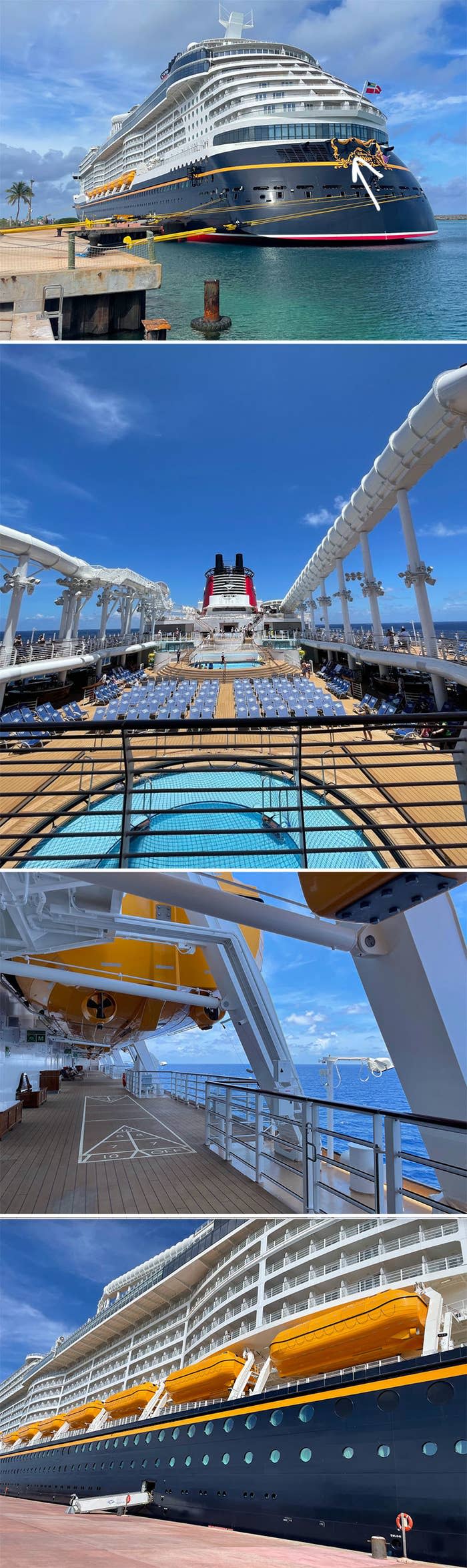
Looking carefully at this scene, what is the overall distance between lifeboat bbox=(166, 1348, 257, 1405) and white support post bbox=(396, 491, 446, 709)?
2.61 metres

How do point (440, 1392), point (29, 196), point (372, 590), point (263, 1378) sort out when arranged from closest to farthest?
point (440, 1392) < point (263, 1378) < point (29, 196) < point (372, 590)

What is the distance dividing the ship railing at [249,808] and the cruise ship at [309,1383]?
0.82 m

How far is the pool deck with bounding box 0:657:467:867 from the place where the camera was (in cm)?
161

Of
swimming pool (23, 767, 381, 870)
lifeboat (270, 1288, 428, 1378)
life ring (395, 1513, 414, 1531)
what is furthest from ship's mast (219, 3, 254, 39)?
life ring (395, 1513, 414, 1531)

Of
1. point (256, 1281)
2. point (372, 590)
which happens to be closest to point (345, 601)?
point (372, 590)

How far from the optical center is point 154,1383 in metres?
3.32

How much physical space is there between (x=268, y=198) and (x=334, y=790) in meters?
2.62

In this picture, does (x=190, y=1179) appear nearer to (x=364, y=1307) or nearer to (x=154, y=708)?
(x=364, y=1307)

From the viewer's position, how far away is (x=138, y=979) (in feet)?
5.36

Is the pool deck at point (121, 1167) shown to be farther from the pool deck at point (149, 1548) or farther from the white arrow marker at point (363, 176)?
the white arrow marker at point (363, 176)

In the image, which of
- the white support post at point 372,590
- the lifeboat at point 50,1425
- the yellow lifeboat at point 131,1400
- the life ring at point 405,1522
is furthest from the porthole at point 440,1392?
the lifeboat at point 50,1425

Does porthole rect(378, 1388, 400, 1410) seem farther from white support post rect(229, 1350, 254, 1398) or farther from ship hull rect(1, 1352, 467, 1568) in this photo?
white support post rect(229, 1350, 254, 1398)

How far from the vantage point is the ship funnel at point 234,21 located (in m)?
2.55

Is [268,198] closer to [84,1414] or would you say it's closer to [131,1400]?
[131,1400]
